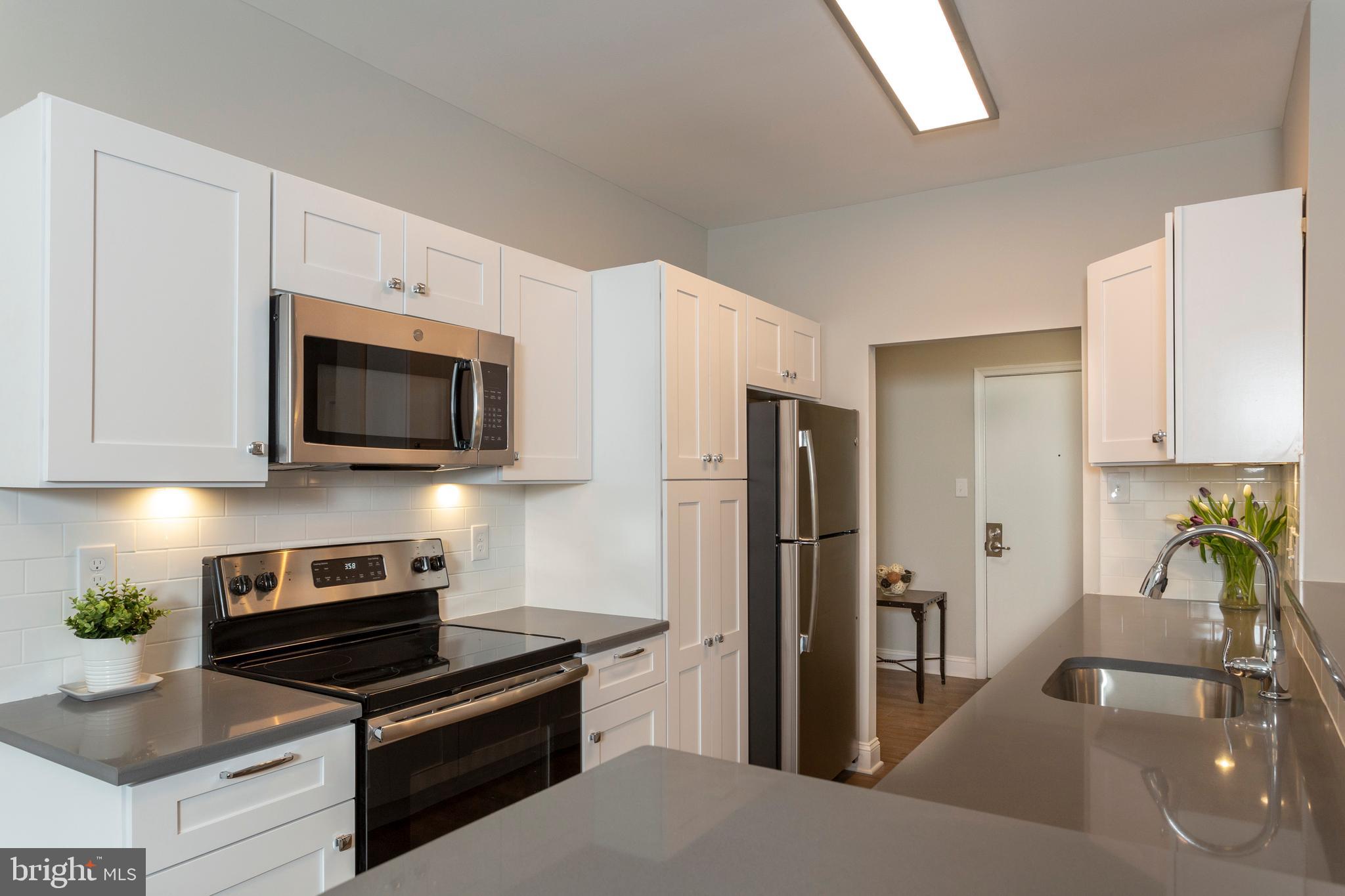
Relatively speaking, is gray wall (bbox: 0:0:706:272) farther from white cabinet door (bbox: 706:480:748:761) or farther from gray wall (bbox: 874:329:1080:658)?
gray wall (bbox: 874:329:1080:658)

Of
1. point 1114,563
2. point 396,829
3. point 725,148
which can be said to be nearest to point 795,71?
point 725,148

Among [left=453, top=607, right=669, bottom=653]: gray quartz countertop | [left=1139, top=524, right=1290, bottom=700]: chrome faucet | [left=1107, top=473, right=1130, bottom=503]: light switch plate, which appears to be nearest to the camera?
[left=1139, top=524, right=1290, bottom=700]: chrome faucet

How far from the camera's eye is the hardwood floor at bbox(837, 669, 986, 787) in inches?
161

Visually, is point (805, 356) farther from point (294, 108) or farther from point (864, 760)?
point (294, 108)

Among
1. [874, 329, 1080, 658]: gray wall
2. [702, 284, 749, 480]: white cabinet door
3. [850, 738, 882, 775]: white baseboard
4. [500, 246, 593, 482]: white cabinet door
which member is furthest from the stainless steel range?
[874, 329, 1080, 658]: gray wall

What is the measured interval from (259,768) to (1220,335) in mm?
2771

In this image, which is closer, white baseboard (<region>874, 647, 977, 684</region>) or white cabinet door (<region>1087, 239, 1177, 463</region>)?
white cabinet door (<region>1087, 239, 1177, 463</region>)

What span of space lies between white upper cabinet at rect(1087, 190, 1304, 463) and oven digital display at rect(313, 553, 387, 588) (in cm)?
246

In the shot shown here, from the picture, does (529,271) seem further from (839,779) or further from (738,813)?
(839,779)

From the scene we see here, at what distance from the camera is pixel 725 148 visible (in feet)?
11.1

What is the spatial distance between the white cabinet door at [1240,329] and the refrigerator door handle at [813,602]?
1321 millimetres

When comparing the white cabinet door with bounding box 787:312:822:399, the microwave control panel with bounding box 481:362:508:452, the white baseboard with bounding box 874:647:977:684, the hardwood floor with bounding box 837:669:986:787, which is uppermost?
the white cabinet door with bounding box 787:312:822:399

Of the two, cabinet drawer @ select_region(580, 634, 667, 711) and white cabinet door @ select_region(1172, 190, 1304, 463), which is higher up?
white cabinet door @ select_region(1172, 190, 1304, 463)

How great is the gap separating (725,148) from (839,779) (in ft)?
8.99
